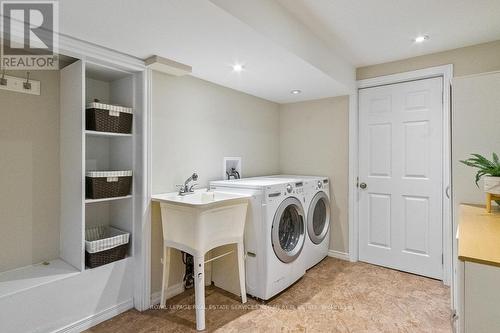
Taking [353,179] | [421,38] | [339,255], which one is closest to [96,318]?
[339,255]

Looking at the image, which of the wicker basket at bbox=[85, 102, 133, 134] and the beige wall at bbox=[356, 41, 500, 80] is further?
the beige wall at bbox=[356, 41, 500, 80]

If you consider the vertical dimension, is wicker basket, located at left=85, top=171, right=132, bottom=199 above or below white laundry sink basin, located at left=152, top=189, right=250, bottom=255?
above

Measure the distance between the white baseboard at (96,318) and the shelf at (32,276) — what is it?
333 mm

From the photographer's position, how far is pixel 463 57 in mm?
2402

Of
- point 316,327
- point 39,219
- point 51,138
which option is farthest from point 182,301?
point 51,138

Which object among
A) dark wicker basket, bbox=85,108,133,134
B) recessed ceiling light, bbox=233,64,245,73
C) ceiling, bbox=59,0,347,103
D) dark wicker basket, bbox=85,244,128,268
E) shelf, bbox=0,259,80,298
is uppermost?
recessed ceiling light, bbox=233,64,245,73

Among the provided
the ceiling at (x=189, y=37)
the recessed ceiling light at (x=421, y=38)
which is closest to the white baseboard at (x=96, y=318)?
the ceiling at (x=189, y=37)

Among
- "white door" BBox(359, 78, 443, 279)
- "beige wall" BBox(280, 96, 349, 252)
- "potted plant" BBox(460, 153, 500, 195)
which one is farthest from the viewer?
"beige wall" BBox(280, 96, 349, 252)

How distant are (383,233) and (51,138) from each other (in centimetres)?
324

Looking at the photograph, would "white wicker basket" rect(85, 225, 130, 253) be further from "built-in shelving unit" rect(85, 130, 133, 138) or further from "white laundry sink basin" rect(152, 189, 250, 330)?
"built-in shelving unit" rect(85, 130, 133, 138)

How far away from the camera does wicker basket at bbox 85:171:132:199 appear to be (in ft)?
6.05

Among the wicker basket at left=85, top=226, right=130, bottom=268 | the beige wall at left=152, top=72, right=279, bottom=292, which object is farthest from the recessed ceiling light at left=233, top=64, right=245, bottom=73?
the wicker basket at left=85, top=226, right=130, bottom=268

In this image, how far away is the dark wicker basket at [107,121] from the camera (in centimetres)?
186

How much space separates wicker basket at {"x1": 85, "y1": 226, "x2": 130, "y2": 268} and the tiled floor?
0.44 metres
